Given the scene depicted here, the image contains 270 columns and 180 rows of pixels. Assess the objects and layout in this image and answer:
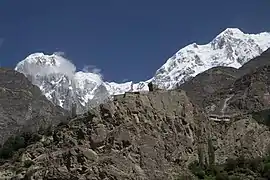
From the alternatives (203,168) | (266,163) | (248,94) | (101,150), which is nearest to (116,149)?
(101,150)

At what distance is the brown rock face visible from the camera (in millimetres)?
49562

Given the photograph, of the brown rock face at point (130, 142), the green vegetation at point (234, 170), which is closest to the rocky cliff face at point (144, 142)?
the brown rock face at point (130, 142)

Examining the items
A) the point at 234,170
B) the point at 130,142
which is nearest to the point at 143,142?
the point at 130,142

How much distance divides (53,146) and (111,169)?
9720 mm

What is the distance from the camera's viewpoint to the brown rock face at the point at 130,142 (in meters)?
49.6

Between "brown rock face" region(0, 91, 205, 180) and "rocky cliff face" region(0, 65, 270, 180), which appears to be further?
"rocky cliff face" region(0, 65, 270, 180)

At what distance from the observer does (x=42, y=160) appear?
5638 centimetres

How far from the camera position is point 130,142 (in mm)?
51094

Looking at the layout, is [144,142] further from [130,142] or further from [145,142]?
[130,142]

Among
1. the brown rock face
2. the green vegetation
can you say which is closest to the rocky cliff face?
the brown rock face

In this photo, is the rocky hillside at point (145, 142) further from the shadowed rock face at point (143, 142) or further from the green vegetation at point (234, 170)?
→ the green vegetation at point (234, 170)

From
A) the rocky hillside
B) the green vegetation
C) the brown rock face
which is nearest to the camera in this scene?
the brown rock face

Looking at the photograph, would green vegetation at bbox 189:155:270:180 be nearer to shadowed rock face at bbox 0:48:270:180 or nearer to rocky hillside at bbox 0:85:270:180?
rocky hillside at bbox 0:85:270:180

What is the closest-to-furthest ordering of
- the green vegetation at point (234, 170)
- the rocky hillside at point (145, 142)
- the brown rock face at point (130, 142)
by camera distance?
the brown rock face at point (130, 142), the rocky hillside at point (145, 142), the green vegetation at point (234, 170)
